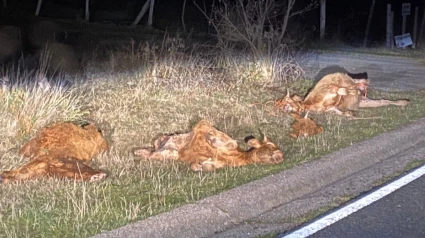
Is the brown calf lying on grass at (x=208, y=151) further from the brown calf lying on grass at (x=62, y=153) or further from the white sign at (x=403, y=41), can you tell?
the white sign at (x=403, y=41)

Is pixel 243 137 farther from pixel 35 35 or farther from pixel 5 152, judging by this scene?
pixel 35 35

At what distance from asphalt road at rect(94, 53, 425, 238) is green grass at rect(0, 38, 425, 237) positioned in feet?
0.49

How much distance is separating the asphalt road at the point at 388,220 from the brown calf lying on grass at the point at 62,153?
205 centimetres

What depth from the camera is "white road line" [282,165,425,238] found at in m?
5.57

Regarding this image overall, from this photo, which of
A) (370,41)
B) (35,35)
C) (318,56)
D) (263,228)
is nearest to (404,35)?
(370,41)

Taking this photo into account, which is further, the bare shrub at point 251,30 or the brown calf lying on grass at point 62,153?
the bare shrub at point 251,30

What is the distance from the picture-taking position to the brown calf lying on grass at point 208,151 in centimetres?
718

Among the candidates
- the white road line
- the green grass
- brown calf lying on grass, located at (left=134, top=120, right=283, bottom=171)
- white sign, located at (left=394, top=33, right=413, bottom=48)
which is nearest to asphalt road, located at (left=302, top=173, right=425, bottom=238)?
the white road line

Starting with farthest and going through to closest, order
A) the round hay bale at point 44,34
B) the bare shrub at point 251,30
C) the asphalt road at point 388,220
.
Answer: the round hay bale at point 44,34 < the bare shrub at point 251,30 < the asphalt road at point 388,220

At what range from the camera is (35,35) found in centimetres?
1664

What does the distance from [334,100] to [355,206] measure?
12.1 feet

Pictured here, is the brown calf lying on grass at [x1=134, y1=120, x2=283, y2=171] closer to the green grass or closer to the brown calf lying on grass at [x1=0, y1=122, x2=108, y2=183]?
the green grass

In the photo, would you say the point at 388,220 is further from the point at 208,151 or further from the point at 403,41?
the point at 403,41

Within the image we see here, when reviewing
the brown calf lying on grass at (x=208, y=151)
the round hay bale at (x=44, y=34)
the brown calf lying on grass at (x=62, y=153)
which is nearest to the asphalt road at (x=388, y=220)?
the brown calf lying on grass at (x=208, y=151)
